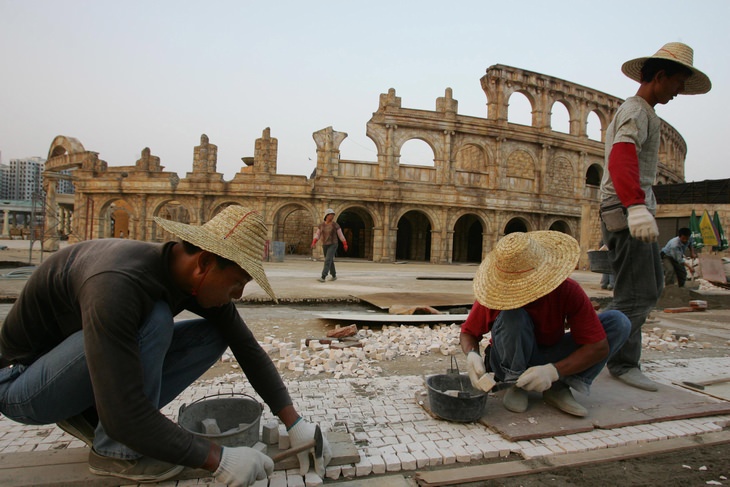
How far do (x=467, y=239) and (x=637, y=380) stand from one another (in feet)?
79.8

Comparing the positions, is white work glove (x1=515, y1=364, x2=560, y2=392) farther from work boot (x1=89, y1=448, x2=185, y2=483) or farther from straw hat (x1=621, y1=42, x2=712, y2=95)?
straw hat (x1=621, y1=42, x2=712, y2=95)

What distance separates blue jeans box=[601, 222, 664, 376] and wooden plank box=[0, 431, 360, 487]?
2266 mm

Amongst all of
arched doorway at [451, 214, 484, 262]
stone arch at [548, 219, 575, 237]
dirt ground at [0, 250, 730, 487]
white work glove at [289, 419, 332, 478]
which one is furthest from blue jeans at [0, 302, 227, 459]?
arched doorway at [451, 214, 484, 262]

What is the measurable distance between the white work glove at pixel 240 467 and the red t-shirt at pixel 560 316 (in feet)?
5.08

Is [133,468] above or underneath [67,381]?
underneath

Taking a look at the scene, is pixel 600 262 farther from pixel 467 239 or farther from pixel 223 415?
pixel 467 239

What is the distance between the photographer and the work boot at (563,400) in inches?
98.2

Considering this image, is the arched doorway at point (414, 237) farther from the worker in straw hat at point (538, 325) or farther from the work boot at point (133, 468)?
the work boot at point (133, 468)

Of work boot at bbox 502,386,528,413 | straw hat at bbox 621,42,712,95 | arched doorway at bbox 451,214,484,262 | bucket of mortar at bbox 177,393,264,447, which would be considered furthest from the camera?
arched doorway at bbox 451,214,484,262

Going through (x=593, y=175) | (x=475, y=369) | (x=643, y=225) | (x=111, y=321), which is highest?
(x=593, y=175)

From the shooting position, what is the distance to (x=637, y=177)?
9.43 ft

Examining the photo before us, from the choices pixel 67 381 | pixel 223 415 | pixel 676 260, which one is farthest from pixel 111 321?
pixel 676 260

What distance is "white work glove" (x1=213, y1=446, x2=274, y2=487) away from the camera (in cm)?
156

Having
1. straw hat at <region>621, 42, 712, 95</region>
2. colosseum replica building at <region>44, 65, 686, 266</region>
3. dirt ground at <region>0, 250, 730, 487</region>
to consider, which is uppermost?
colosseum replica building at <region>44, 65, 686, 266</region>
